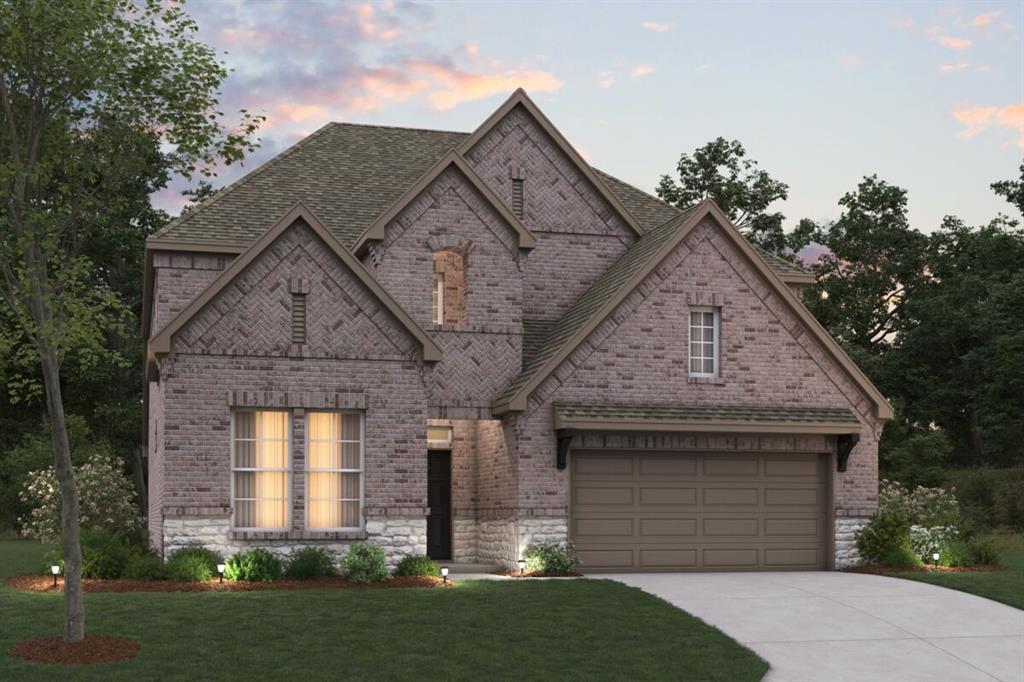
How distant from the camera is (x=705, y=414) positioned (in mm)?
25078

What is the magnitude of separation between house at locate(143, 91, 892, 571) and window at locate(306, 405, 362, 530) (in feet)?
0.13

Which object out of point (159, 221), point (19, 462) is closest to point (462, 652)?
point (19, 462)

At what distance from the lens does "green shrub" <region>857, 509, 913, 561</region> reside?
2541cm

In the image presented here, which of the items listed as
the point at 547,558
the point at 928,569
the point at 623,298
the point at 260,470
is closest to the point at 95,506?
the point at 260,470

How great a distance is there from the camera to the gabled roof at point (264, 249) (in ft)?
71.8

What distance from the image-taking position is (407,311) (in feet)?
82.9

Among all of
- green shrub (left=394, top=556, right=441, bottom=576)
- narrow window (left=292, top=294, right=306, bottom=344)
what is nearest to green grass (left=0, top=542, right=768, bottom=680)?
green shrub (left=394, top=556, right=441, bottom=576)

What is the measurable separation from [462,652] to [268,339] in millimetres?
8486

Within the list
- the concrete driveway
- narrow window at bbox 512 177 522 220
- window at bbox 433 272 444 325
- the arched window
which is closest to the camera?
the concrete driveway

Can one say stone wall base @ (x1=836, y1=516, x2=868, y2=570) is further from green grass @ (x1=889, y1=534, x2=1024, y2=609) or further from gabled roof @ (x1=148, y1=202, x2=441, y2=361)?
gabled roof @ (x1=148, y1=202, x2=441, y2=361)

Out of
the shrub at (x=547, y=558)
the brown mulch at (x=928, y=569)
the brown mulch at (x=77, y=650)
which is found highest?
the brown mulch at (x=77, y=650)

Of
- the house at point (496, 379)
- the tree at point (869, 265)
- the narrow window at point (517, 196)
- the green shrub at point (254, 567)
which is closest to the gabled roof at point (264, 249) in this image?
the house at point (496, 379)

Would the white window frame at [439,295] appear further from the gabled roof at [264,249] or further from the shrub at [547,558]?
the shrub at [547,558]

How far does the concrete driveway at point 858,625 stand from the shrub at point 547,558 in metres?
1.03
